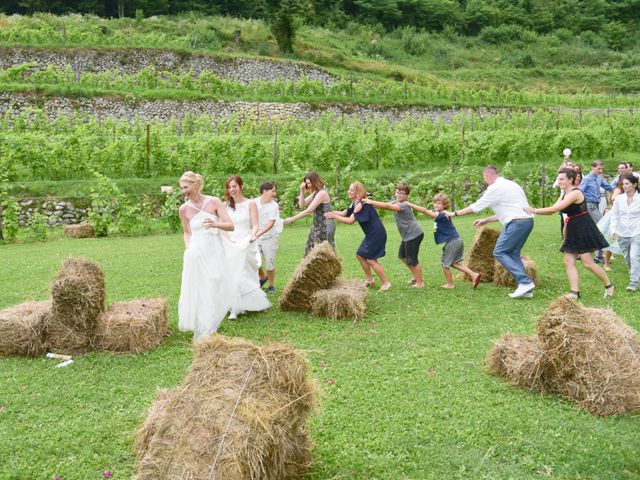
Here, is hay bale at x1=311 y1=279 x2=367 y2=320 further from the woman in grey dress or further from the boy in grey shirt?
the boy in grey shirt

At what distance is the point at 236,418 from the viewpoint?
14.0 feet

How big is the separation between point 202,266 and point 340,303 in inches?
75.4

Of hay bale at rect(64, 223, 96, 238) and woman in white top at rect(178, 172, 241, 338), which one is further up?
woman in white top at rect(178, 172, 241, 338)

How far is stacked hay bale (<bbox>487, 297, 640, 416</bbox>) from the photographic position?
Answer: 19.2 feet

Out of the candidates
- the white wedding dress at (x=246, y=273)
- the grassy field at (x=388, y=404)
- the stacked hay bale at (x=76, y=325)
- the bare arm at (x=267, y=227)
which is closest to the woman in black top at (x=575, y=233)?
the grassy field at (x=388, y=404)

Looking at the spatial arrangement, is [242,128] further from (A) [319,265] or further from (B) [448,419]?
(B) [448,419]

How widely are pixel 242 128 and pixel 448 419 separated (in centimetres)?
→ 2647

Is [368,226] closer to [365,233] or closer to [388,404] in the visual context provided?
[365,233]

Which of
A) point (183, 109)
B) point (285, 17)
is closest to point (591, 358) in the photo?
point (183, 109)

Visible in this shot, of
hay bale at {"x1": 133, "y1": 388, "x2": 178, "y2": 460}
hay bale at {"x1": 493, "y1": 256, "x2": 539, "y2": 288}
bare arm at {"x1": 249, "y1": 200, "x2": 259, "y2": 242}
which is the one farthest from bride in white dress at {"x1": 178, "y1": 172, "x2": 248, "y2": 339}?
hay bale at {"x1": 493, "y1": 256, "x2": 539, "y2": 288}

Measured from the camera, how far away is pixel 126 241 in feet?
56.6

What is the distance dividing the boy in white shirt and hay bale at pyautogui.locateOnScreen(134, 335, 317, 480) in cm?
514

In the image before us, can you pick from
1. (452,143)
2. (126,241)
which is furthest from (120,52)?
(126,241)

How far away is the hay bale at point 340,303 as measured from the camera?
8.85 meters
